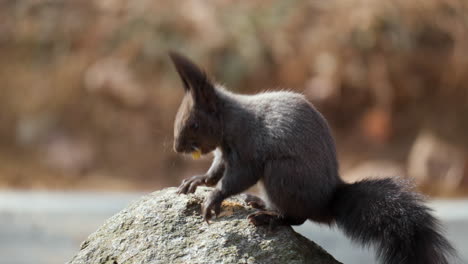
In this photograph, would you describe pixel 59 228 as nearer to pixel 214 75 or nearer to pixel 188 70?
pixel 214 75

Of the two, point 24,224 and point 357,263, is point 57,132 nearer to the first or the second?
point 24,224

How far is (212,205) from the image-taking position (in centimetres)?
397

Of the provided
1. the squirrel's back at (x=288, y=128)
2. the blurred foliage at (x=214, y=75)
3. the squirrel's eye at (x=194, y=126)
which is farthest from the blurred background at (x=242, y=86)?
the squirrel's eye at (x=194, y=126)

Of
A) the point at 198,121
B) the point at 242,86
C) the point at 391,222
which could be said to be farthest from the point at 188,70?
the point at 242,86

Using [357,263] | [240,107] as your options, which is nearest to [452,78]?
[357,263]

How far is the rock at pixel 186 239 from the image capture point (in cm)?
375

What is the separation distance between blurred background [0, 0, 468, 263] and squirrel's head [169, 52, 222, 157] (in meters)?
7.80

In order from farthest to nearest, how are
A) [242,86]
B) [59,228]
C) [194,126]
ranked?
1. [242,86]
2. [59,228]
3. [194,126]

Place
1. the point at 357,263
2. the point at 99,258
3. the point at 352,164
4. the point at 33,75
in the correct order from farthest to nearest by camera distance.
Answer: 1. the point at 33,75
2. the point at 352,164
3. the point at 357,263
4. the point at 99,258

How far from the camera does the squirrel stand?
3770 millimetres

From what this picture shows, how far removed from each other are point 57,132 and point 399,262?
1089 centimetres

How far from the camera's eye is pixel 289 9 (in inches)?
534

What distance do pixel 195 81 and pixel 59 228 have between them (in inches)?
202

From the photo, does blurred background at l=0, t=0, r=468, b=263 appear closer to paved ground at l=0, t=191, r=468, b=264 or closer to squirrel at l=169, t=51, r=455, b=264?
paved ground at l=0, t=191, r=468, b=264
